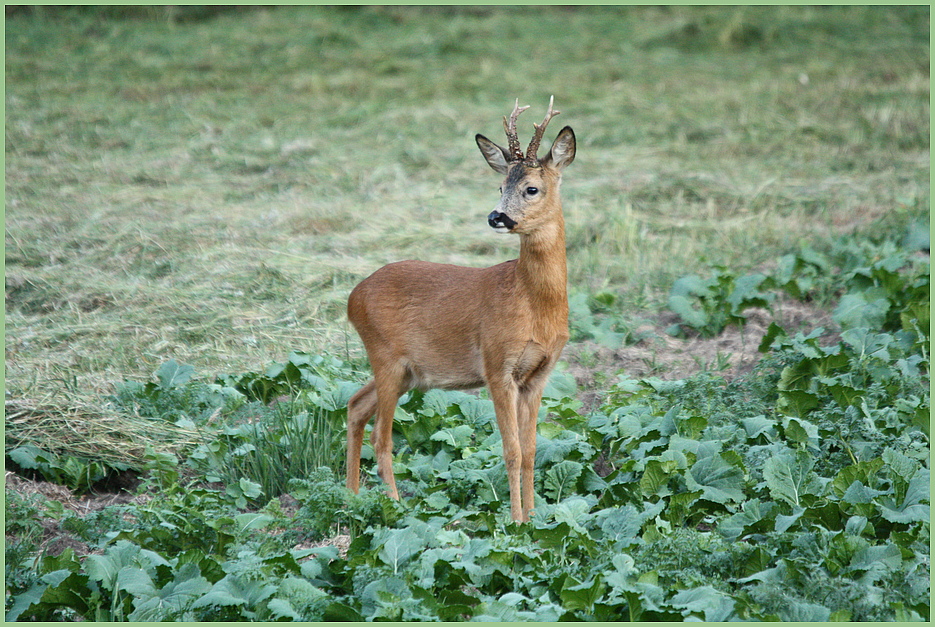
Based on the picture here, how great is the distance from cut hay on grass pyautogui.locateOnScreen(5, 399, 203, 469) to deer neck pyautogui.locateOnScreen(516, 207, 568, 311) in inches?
80.2

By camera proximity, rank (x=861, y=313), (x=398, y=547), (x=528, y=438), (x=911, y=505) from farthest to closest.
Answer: (x=861, y=313) < (x=528, y=438) < (x=911, y=505) < (x=398, y=547)

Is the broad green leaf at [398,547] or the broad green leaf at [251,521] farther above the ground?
the broad green leaf at [398,547]

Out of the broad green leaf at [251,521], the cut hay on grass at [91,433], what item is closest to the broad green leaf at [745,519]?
the broad green leaf at [251,521]

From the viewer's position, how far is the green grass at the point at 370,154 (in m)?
7.44

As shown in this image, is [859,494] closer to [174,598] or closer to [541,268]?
[541,268]

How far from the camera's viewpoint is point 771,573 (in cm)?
378

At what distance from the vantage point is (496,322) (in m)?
4.66

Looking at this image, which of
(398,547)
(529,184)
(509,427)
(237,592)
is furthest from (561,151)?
(237,592)

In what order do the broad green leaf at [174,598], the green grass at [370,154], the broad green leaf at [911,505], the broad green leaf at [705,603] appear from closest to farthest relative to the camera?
the broad green leaf at [705,603] → the broad green leaf at [174,598] → the broad green leaf at [911,505] → the green grass at [370,154]

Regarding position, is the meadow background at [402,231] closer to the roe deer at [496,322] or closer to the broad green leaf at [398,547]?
the broad green leaf at [398,547]

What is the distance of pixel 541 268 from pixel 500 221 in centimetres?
37

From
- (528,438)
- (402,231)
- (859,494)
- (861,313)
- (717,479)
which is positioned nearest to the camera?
(859,494)

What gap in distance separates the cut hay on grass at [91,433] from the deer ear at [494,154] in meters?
2.17

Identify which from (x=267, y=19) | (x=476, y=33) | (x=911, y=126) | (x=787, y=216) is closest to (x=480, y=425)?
(x=787, y=216)
